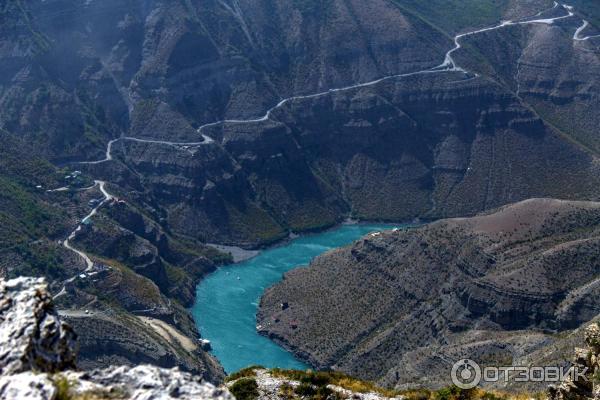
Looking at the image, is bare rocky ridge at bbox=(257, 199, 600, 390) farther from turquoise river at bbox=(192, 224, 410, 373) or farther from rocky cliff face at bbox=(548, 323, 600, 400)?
rocky cliff face at bbox=(548, 323, 600, 400)

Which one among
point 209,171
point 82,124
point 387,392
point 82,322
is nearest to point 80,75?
point 82,124

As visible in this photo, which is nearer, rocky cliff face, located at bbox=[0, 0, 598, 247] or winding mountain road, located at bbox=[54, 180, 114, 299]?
winding mountain road, located at bbox=[54, 180, 114, 299]

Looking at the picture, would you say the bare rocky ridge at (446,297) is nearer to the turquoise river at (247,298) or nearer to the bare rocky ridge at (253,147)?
the turquoise river at (247,298)

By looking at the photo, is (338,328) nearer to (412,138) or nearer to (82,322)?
(82,322)

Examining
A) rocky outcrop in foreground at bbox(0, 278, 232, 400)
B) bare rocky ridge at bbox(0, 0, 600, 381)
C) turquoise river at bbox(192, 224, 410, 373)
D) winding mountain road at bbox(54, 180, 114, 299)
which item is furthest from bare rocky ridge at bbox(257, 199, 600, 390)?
rocky outcrop in foreground at bbox(0, 278, 232, 400)

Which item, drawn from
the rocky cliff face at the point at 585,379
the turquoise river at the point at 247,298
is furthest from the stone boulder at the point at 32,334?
the turquoise river at the point at 247,298

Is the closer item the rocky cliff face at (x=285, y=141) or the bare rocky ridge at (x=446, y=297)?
the bare rocky ridge at (x=446, y=297)

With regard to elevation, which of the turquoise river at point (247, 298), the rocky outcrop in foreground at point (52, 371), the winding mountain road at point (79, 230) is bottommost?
the turquoise river at point (247, 298)
